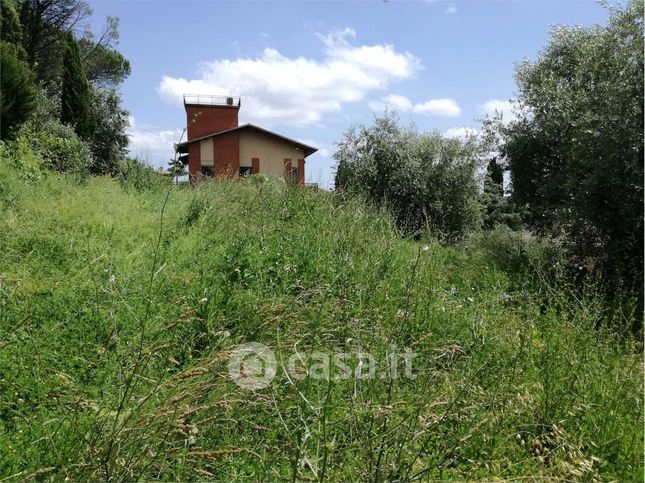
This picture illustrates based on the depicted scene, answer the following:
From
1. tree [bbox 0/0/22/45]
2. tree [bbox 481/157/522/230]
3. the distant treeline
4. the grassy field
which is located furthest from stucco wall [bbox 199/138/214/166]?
the grassy field

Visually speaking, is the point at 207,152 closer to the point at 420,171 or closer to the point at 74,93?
the point at 74,93

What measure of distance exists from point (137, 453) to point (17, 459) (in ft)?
2.04

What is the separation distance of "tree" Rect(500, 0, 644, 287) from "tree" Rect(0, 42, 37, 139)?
9490 millimetres

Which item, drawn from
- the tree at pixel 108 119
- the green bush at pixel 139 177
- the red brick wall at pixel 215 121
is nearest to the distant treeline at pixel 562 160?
the green bush at pixel 139 177

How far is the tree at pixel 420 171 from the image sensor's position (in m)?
11.6

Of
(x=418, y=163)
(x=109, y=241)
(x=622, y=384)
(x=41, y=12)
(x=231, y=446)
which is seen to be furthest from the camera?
(x=41, y=12)

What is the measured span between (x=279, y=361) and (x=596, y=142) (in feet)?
19.6

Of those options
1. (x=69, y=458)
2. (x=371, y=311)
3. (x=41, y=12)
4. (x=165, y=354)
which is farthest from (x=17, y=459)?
(x=41, y=12)

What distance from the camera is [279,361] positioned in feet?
7.69

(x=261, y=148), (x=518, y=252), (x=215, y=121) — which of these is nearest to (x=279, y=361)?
(x=518, y=252)

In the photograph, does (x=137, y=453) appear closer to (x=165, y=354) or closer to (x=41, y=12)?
(x=165, y=354)

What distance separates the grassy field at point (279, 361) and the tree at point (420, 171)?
6.16 metres

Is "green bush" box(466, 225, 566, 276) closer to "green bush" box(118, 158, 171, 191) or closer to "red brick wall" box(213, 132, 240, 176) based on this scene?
"green bush" box(118, 158, 171, 191)

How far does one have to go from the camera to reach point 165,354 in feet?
8.44
